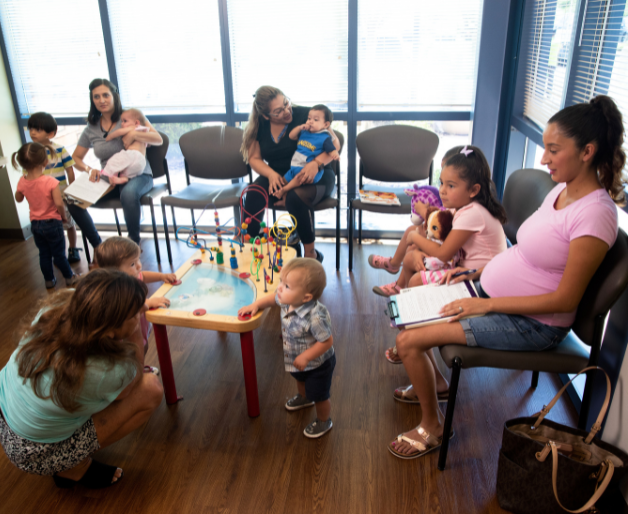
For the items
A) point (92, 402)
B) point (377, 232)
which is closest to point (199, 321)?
point (92, 402)

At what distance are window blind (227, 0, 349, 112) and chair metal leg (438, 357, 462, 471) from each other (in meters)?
2.78

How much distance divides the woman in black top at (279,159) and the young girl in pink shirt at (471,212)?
134 centimetres

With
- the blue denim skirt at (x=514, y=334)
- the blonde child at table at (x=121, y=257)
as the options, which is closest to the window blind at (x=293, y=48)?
the blonde child at table at (x=121, y=257)

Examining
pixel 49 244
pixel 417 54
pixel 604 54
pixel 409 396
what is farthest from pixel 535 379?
pixel 49 244

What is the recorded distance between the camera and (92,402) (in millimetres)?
1627

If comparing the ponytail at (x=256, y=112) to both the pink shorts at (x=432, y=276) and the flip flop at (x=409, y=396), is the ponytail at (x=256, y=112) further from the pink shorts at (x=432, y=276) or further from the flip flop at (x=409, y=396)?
the flip flop at (x=409, y=396)

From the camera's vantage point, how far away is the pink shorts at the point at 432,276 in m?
2.17

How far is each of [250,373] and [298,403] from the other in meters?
0.29

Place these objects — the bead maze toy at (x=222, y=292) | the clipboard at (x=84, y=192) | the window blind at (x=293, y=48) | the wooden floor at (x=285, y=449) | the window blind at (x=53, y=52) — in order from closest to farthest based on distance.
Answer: the wooden floor at (x=285, y=449) → the bead maze toy at (x=222, y=292) → the clipboard at (x=84, y=192) → the window blind at (x=293, y=48) → the window blind at (x=53, y=52)

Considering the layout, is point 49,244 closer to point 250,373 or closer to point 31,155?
point 31,155

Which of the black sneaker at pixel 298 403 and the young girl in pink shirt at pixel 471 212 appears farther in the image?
the black sneaker at pixel 298 403

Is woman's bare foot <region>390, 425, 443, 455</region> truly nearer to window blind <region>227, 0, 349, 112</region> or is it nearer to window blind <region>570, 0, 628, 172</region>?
window blind <region>570, 0, 628, 172</region>

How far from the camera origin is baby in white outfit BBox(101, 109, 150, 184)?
11.8 feet

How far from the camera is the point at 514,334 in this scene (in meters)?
1.76
